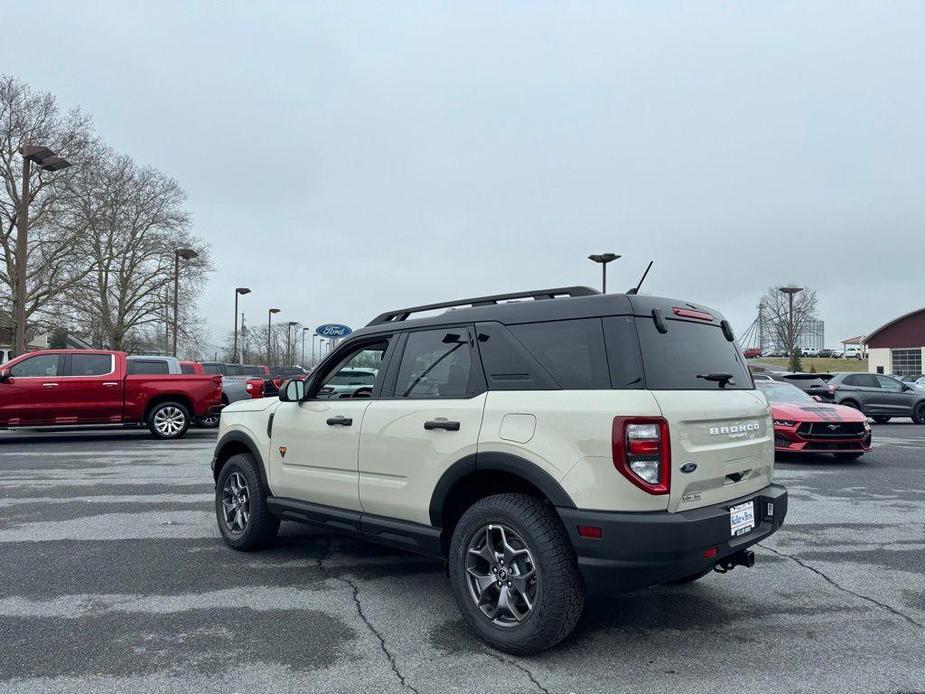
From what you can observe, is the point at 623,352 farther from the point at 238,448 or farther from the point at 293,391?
the point at 238,448

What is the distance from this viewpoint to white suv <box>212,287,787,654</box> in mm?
3352

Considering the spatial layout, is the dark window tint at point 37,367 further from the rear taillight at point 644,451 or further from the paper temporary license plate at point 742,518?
the paper temporary license plate at point 742,518

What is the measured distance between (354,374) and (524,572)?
2.09 metres

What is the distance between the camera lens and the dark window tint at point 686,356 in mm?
3581

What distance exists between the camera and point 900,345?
51.0 m

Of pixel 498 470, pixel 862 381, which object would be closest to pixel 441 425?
pixel 498 470

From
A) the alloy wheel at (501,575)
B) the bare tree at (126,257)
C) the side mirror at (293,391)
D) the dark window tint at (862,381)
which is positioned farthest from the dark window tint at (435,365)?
the bare tree at (126,257)

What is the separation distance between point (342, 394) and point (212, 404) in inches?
441

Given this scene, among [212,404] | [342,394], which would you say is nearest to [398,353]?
[342,394]

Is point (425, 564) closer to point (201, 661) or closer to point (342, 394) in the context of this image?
point (342, 394)

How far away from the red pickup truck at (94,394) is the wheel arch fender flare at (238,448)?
936 cm

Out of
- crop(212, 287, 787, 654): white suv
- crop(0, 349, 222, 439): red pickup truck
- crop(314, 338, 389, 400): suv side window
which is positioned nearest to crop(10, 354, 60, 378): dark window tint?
crop(0, 349, 222, 439): red pickup truck

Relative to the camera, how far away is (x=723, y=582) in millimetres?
4930

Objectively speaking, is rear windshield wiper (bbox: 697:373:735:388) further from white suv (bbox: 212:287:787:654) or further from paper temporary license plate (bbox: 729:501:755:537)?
paper temporary license plate (bbox: 729:501:755:537)
